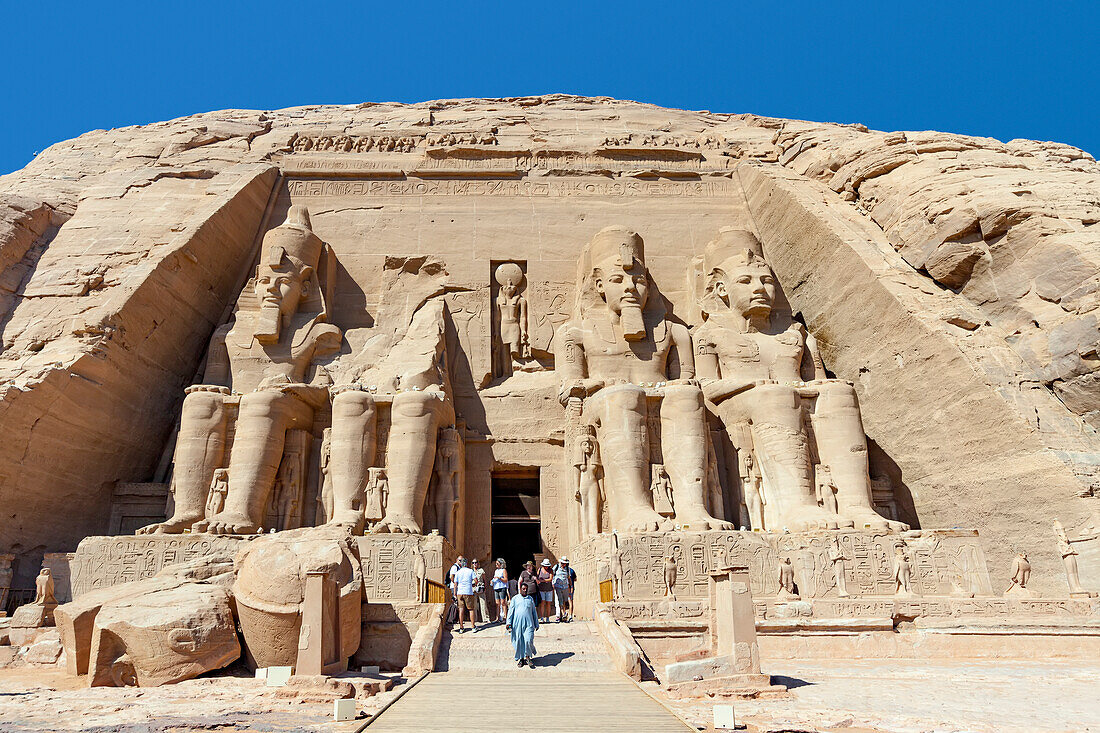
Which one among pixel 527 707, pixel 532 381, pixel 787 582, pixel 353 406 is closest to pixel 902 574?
pixel 787 582

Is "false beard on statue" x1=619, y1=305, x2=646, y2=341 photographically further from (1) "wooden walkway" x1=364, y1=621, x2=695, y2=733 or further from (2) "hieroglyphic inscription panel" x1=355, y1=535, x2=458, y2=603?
(1) "wooden walkway" x1=364, y1=621, x2=695, y2=733

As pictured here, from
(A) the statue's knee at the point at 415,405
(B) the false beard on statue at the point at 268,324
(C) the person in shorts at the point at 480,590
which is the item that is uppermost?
(B) the false beard on statue at the point at 268,324

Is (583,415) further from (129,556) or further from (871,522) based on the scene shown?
(129,556)

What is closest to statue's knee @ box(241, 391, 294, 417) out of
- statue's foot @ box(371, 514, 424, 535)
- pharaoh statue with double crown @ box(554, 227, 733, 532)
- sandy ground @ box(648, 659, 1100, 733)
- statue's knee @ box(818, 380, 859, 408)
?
statue's foot @ box(371, 514, 424, 535)

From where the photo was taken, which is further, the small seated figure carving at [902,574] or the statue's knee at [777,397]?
the statue's knee at [777,397]

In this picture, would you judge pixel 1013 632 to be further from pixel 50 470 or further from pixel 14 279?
pixel 14 279

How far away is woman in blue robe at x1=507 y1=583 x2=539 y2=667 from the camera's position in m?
5.18

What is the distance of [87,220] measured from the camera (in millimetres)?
Answer: 9664

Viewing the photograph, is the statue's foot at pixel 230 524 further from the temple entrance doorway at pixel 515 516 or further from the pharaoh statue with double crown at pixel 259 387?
the temple entrance doorway at pixel 515 516

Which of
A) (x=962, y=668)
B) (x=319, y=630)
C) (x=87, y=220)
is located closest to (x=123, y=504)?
(x=87, y=220)

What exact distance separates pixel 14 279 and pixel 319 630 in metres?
6.56

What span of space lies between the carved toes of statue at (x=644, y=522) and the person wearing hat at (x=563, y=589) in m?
0.59

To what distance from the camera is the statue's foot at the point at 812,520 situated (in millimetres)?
6969

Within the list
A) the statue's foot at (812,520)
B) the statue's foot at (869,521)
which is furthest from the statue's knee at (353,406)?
the statue's foot at (869,521)
